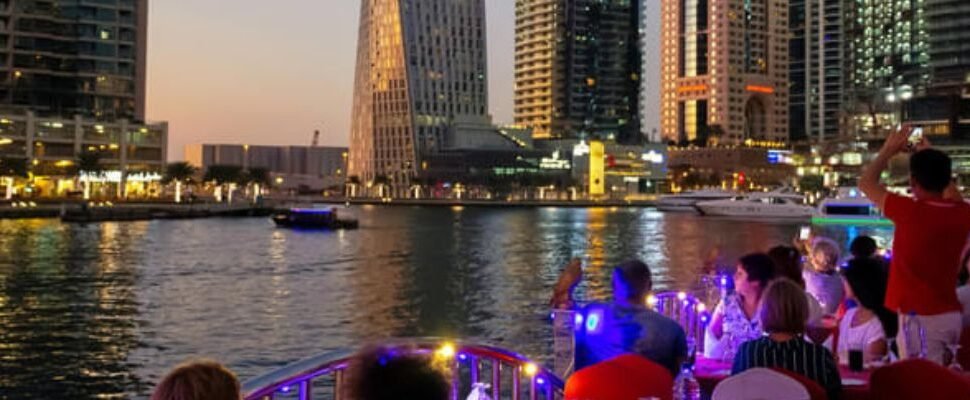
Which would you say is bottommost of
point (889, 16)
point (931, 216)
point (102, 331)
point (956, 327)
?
point (102, 331)

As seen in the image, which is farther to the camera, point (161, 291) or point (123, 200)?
point (123, 200)

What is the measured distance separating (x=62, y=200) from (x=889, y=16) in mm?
164854

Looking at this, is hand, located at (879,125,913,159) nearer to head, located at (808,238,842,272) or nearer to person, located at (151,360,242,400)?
head, located at (808,238,842,272)

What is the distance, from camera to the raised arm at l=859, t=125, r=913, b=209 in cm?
646

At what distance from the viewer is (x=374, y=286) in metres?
37.6

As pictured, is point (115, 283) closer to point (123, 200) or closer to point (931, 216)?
point (931, 216)

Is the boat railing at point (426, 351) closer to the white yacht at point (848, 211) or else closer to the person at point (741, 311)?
the person at point (741, 311)

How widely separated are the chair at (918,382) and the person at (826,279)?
579cm

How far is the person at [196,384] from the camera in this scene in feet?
11.6

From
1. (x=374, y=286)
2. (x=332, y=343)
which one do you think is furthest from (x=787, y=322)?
(x=374, y=286)

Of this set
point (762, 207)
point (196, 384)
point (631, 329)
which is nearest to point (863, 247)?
point (631, 329)

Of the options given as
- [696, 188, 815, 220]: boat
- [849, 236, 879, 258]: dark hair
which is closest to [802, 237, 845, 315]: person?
[849, 236, 879, 258]: dark hair

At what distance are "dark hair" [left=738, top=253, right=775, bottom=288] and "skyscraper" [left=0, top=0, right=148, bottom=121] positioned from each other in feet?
420

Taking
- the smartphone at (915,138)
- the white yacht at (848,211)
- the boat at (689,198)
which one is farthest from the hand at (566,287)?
the boat at (689,198)
